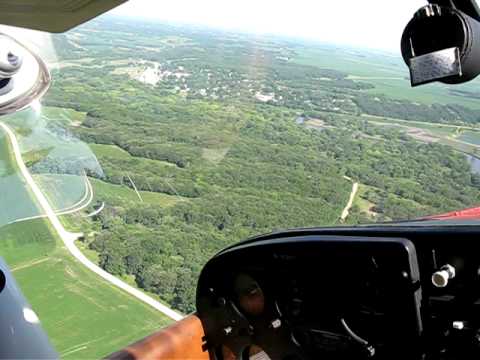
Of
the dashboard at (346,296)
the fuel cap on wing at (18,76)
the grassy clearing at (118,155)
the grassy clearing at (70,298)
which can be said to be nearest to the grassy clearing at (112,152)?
the grassy clearing at (118,155)

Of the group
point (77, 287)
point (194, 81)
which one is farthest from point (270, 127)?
point (77, 287)

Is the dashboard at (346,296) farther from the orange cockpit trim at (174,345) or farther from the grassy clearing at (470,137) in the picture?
the grassy clearing at (470,137)

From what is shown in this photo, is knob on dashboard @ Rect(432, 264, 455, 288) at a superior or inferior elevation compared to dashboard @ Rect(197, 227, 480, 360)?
superior

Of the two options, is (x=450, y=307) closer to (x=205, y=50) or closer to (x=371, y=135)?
(x=371, y=135)

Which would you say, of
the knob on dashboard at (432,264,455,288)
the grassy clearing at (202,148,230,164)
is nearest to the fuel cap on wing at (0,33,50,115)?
the knob on dashboard at (432,264,455,288)

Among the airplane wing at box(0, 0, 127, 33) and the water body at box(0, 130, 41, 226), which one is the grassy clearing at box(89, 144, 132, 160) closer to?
the water body at box(0, 130, 41, 226)

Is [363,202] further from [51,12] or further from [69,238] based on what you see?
[51,12]

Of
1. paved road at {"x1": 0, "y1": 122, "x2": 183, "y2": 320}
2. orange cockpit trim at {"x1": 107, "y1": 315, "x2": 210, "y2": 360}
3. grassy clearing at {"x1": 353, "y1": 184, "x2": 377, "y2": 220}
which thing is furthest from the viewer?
grassy clearing at {"x1": 353, "y1": 184, "x2": 377, "y2": 220}

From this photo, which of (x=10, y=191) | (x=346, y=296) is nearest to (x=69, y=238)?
(x=10, y=191)
